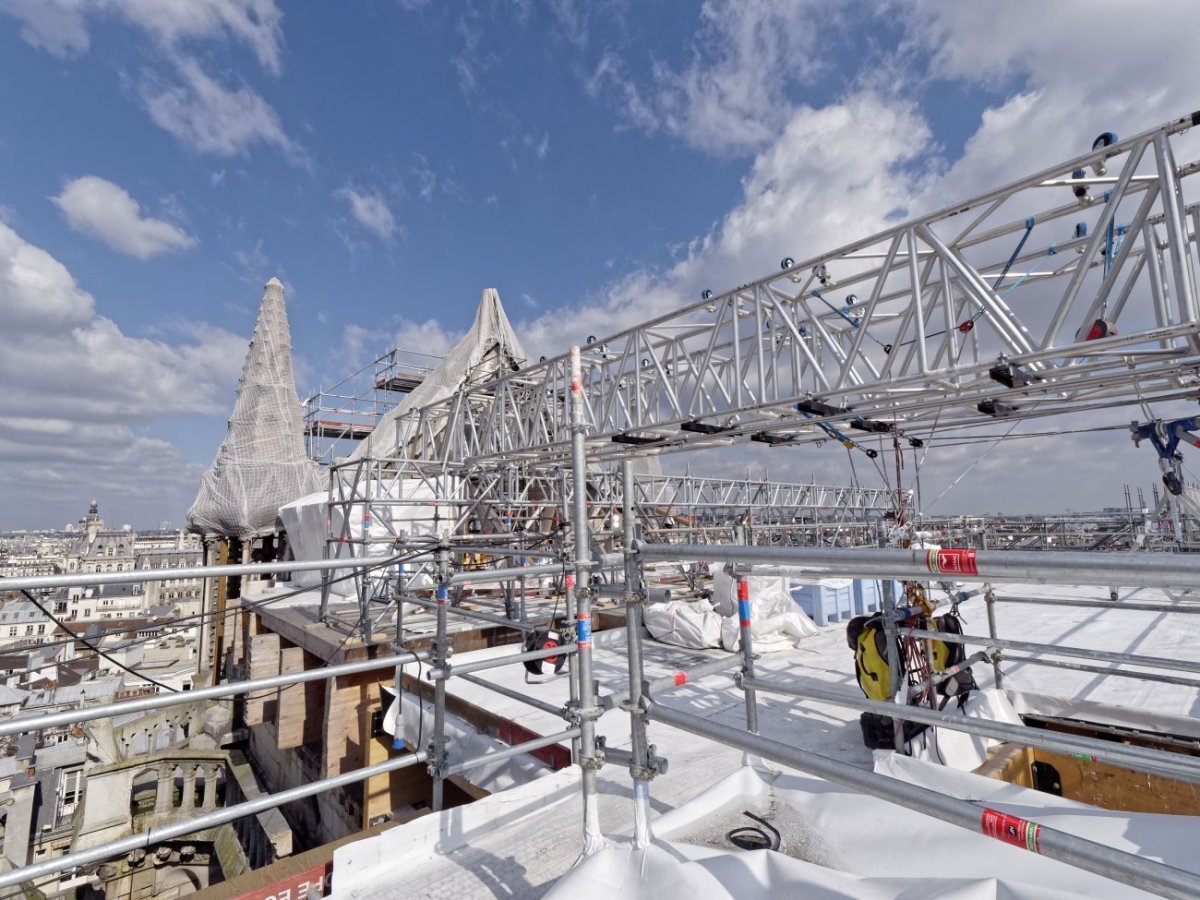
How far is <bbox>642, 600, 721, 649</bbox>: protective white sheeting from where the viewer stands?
23.2 feet

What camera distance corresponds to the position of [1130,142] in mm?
4480

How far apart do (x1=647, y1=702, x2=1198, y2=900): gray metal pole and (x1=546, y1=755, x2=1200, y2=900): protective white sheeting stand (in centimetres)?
28

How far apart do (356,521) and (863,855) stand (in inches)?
460

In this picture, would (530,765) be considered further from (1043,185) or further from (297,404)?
(297,404)

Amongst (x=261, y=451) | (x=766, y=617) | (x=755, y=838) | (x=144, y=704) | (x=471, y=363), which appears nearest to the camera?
(x=144, y=704)

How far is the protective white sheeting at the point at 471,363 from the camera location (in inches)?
810

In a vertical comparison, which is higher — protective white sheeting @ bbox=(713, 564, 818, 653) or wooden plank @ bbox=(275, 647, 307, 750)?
protective white sheeting @ bbox=(713, 564, 818, 653)

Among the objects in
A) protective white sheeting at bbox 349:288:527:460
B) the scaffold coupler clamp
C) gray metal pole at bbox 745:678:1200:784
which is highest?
protective white sheeting at bbox 349:288:527:460

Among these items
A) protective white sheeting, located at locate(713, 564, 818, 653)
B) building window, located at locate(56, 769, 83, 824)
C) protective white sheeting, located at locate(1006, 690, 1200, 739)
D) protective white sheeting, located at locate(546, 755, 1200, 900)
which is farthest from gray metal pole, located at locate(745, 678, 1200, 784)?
building window, located at locate(56, 769, 83, 824)

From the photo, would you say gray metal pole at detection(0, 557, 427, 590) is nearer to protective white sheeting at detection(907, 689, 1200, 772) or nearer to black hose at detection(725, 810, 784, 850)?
black hose at detection(725, 810, 784, 850)

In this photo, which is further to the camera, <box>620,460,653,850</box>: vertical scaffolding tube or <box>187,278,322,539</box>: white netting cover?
<box>187,278,322,539</box>: white netting cover

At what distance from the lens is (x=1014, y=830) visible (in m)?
1.22

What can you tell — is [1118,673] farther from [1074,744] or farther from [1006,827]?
[1006,827]

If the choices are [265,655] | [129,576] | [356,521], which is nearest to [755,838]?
[129,576]
